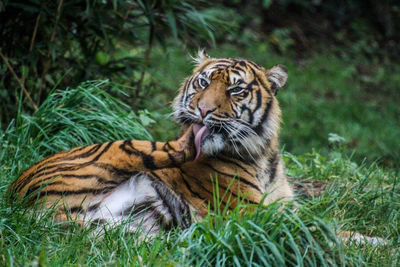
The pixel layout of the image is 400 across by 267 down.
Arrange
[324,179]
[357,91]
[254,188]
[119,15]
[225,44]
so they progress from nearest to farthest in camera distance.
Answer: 1. [254,188]
2. [324,179]
3. [119,15]
4. [357,91]
5. [225,44]

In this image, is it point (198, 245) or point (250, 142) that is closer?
point (198, 245)

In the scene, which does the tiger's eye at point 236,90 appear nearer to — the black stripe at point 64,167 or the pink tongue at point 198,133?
the pink tongue at point 198,133

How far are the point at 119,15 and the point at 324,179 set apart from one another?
108 inches

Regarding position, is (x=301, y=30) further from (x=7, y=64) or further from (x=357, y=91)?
(x=7, y=64)

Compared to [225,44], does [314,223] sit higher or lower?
higher

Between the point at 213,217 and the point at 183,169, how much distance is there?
0.44 m

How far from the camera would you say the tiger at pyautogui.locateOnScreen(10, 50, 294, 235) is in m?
3.47

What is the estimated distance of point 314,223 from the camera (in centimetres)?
285

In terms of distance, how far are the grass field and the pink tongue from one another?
18.8 inches

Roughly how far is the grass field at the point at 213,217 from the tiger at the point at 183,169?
0.18m

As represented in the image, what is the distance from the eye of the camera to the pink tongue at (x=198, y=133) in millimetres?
3537

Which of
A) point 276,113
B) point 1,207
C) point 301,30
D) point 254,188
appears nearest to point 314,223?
point 254,188

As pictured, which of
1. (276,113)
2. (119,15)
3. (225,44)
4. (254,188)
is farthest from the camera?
(225,44)

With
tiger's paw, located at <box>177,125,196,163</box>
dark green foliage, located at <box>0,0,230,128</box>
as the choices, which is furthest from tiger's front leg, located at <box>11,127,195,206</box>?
dark green foliage, located at <box>0,0,230,128</box>
